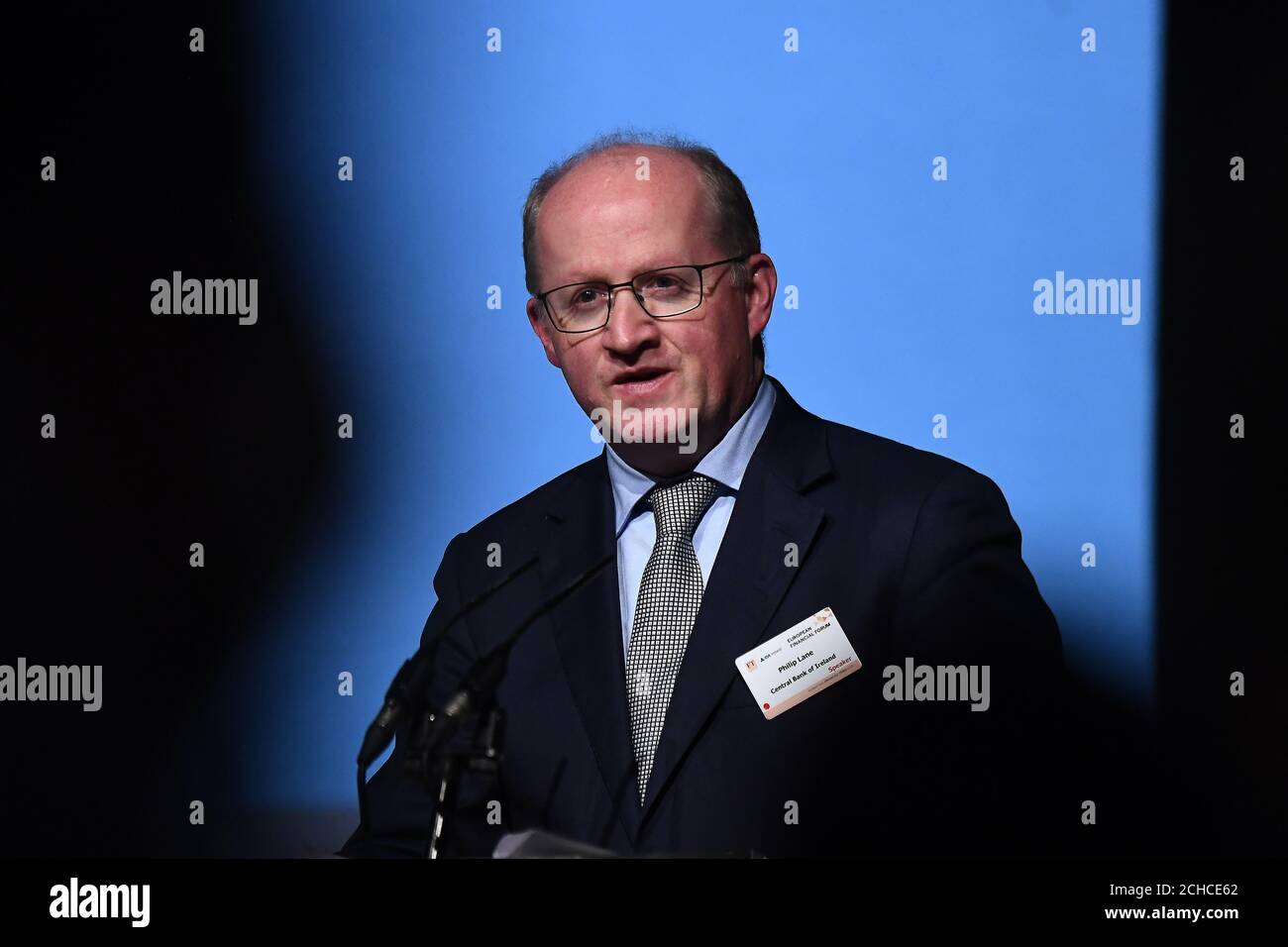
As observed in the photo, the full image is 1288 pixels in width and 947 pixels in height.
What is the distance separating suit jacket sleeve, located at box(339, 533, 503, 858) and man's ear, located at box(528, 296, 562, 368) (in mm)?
616

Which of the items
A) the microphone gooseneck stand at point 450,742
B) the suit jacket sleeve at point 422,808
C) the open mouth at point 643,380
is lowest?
the suit jacket sleeve at point 422,808

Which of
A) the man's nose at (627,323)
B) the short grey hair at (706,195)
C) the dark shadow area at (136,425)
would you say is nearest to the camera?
the man's nose at (627,323)

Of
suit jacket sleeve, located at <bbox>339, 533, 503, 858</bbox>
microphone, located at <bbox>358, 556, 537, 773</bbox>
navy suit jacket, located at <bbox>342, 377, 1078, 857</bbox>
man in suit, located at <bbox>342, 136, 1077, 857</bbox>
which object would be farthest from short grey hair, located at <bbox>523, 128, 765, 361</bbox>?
microphone, located at <bbox>358, 556, 537, 773</bbox>

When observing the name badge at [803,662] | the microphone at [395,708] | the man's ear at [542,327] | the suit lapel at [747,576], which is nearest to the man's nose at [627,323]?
the man's ear at [542,327]

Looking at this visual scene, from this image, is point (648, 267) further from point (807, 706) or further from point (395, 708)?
point (395, 708)

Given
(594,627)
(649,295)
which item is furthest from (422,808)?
(649,295)

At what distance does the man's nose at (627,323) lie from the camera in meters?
2.81

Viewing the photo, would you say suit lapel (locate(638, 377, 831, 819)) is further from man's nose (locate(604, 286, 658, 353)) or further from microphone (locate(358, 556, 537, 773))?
microphone (locate(358, 556, 537, 773))

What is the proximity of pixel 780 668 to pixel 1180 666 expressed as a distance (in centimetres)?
90

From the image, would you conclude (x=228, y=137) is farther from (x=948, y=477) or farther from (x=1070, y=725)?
(x=1070, y=725)

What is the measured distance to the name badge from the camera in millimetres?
2730

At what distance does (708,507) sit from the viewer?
2.87m

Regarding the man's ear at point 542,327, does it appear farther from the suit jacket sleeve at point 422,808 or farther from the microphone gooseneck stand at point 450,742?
the microphone gooseneck stand at point 450,742

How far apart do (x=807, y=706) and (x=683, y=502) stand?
46 cm
